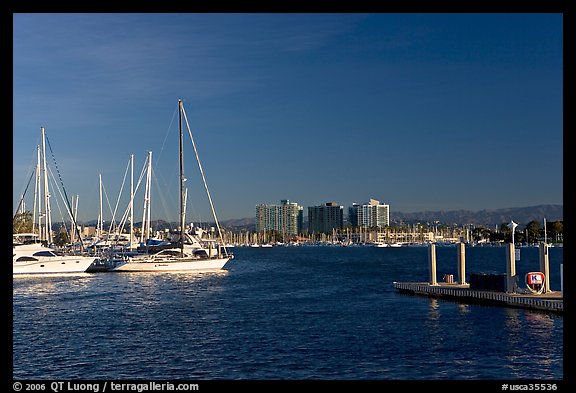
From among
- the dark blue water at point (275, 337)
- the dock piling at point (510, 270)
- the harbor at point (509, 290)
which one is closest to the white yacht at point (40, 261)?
the dark blue water at point (275, 337)

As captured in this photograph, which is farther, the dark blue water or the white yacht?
the white yacht

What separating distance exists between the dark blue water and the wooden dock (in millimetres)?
733

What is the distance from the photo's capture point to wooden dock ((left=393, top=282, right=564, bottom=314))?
119ft

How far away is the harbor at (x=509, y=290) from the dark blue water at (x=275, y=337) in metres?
0.85

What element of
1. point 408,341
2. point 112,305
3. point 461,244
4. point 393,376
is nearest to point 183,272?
point 112,305

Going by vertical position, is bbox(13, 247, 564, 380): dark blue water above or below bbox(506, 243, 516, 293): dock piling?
below

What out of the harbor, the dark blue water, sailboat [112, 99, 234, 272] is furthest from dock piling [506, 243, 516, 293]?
sailboat [112, 99, 234, 272]

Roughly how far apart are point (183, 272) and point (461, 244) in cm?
3670

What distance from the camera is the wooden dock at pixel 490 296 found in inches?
1432

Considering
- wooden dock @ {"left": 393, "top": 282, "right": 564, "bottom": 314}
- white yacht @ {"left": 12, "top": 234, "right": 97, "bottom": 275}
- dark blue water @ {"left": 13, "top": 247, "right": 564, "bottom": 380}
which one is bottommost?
dark blue water @ {"left": 13, "top": 247, "right": 564, "bottom": 380}

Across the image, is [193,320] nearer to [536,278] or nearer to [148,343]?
[148,343]

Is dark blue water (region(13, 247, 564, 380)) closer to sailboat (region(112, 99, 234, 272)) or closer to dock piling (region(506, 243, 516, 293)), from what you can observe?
dock piling (region(506, 243, 516, 293))

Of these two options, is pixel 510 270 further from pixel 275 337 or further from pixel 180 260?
pixel 180 260
